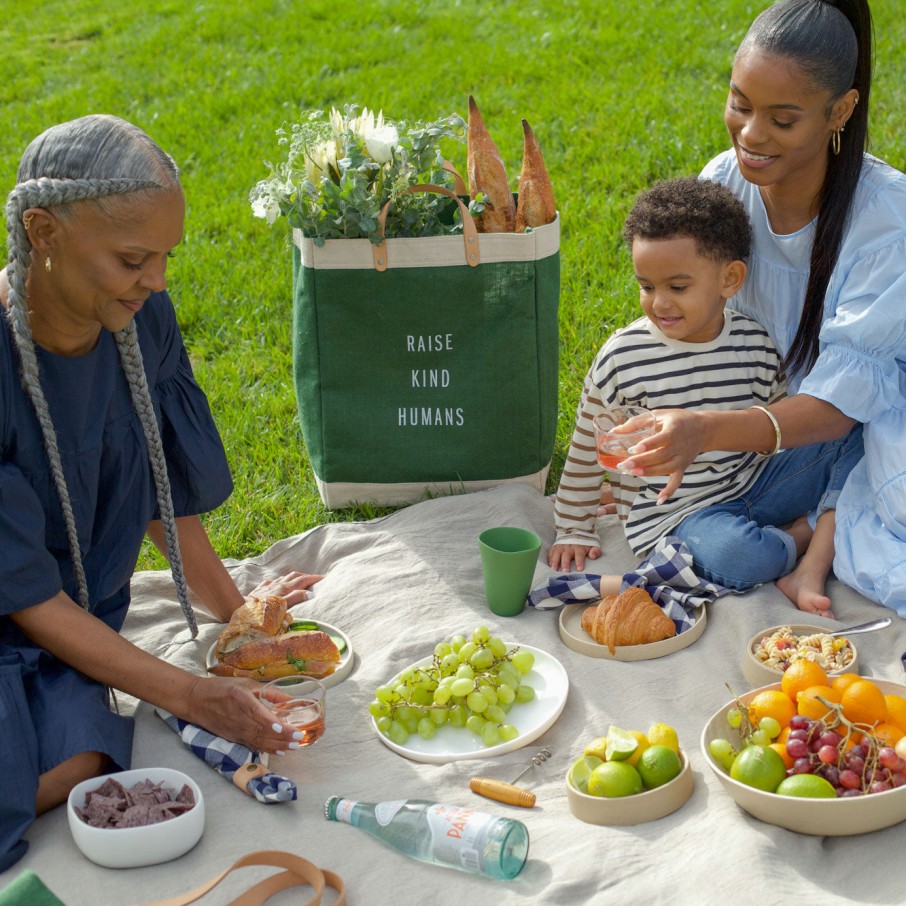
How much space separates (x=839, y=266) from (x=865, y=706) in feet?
4.68

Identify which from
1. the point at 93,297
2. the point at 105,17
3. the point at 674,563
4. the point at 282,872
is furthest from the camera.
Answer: the point at 105,17

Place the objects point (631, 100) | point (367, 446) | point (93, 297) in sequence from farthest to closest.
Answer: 1. point (631, 100)
2. point (367, 446)
3. point (93, 297)

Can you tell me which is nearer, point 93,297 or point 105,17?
point 93,297

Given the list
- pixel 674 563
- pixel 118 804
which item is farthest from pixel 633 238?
pixel 118 804

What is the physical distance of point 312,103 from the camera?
7.97 meters

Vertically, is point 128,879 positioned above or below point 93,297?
below

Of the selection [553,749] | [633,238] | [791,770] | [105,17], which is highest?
[105,17]

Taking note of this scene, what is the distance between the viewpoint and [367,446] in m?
4.27

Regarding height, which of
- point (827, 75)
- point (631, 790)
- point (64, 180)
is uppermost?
point (827, 75)

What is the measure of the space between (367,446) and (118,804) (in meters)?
1.85

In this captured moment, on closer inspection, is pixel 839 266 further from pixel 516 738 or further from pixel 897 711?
pixel 516 738

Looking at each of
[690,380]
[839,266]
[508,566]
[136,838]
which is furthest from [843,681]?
[136,838]

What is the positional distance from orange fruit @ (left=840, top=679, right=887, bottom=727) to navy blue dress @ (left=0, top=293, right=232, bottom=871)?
1.65m

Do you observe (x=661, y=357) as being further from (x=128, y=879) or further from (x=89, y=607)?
(x=128, y=879)
